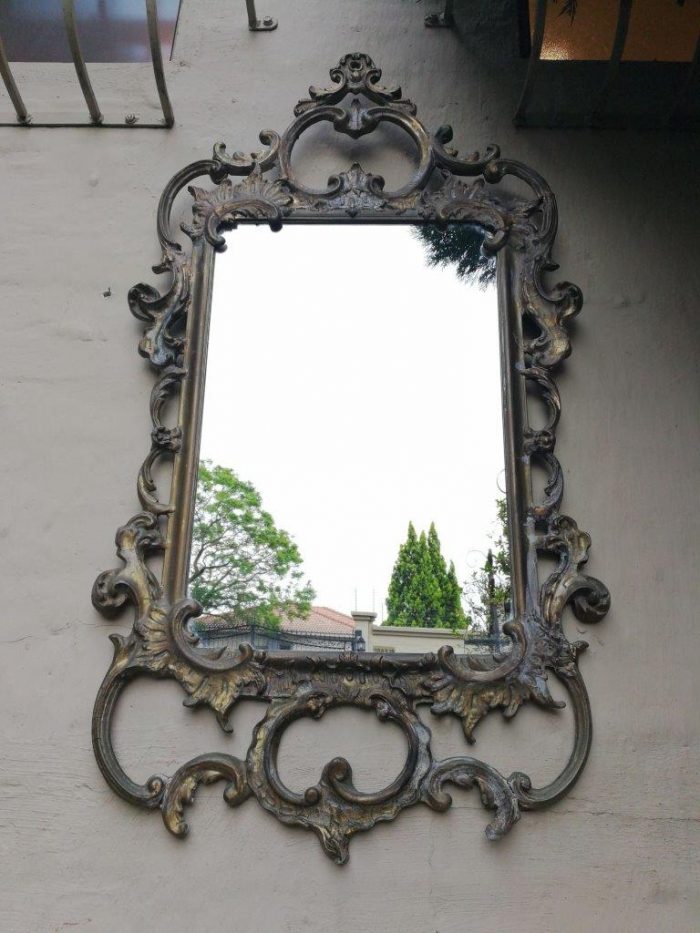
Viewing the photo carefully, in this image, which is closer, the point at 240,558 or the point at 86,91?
the point at 240,558

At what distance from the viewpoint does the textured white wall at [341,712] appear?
1.38 m

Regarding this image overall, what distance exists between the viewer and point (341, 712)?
147 centimetres

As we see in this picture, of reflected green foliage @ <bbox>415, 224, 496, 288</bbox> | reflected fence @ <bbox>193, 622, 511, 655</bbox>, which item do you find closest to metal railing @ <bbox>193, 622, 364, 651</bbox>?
reflected fence @ <bbox>193, 622, 511, 655</bbox>

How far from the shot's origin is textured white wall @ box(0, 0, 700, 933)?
138cm

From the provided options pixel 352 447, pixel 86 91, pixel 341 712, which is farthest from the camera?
pixel 86 91

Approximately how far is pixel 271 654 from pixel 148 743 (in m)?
0.24

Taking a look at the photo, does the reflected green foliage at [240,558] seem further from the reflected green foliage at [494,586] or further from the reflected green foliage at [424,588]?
the reflected green foliage at [494,586]

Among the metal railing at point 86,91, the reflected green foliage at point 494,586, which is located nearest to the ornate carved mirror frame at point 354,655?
the reflected green foliage at point 494,586

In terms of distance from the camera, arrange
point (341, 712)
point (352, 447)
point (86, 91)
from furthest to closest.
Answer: point (86, 91) → point (352, 447) → point (341, 712)

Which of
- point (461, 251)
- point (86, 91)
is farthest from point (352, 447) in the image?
point (86, 91)

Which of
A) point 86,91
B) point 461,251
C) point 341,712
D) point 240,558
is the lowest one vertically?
point 341,712

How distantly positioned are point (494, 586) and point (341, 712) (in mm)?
328

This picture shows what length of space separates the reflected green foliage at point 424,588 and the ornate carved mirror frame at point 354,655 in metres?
0.07

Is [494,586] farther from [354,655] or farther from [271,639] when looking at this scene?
[271,639]
